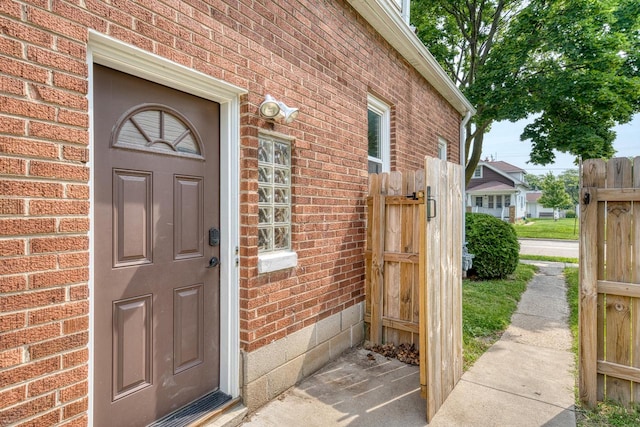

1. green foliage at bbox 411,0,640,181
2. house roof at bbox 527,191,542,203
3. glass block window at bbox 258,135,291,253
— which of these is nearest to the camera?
glass block window at bbox 258,135,291,253

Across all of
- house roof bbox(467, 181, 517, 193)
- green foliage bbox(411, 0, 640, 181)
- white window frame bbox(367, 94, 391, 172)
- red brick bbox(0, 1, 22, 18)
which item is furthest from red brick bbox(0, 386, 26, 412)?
house roof bbox(467, 181, 517, 193)

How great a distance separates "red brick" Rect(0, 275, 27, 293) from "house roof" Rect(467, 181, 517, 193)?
33.3m

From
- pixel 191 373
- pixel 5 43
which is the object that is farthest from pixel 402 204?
pixel 5 43

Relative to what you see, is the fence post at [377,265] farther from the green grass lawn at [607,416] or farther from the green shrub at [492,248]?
the green shrub at [492,248]

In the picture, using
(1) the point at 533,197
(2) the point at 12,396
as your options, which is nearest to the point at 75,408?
(2) the point at 12,396

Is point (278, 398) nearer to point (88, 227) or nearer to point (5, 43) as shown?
point (88, 227)

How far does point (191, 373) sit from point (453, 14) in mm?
13192

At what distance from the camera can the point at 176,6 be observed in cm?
221

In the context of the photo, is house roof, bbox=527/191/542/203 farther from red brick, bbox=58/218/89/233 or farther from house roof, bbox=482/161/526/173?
red brick, bbox=58/218/89/233

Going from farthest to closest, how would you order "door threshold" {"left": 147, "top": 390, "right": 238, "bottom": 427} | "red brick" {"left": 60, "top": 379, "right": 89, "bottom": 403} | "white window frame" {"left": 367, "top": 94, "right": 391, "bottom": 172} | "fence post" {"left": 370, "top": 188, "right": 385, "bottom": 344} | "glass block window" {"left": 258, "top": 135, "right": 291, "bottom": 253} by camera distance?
1. "white window frame" {"left": 367, "top": 94, "right": 391, "bottom": 172}
2. "fence post" {"left": 370, "top": 188, "right": 385, "bottom": 344}
3. "glass block window" {"left": 258, "top": 135, "right": 291, "bottom": 253}
4. "door threshold" {"left": 147, "top": 390, "right": 238, "bottom": 427}
5. "red brick" {"left": 60, "top": 379, "right": 89, "bottom": 403}

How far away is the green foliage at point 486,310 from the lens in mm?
4133

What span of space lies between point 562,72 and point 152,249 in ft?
34.0

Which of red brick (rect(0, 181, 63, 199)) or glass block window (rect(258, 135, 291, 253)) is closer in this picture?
red brick (rect(0, 181, 63, 199))

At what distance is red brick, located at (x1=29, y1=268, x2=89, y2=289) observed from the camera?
1627 mm
